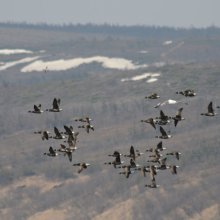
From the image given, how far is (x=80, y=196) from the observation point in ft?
652

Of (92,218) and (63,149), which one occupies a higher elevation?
(63,149)

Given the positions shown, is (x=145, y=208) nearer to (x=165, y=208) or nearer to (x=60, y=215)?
(x=165, y=208)

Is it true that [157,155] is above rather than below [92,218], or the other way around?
above

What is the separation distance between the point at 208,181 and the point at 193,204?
15363 mm

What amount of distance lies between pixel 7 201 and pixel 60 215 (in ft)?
70.5

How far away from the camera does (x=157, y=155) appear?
70.8 m

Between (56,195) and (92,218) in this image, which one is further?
(56,195)

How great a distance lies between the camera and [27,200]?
19738cm

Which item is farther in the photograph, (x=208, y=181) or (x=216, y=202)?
(x=208, y=181)

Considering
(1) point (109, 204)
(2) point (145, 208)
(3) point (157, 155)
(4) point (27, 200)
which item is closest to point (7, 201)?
(4) point (27, 200)

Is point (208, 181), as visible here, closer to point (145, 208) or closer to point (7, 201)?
point (145, 208)

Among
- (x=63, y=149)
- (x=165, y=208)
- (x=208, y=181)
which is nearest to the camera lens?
(x=63, y=149)

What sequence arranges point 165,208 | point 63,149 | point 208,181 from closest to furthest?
point 63,149 < point 165,208 < point 208,181

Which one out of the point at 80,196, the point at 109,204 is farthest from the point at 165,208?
the point at 80,196
